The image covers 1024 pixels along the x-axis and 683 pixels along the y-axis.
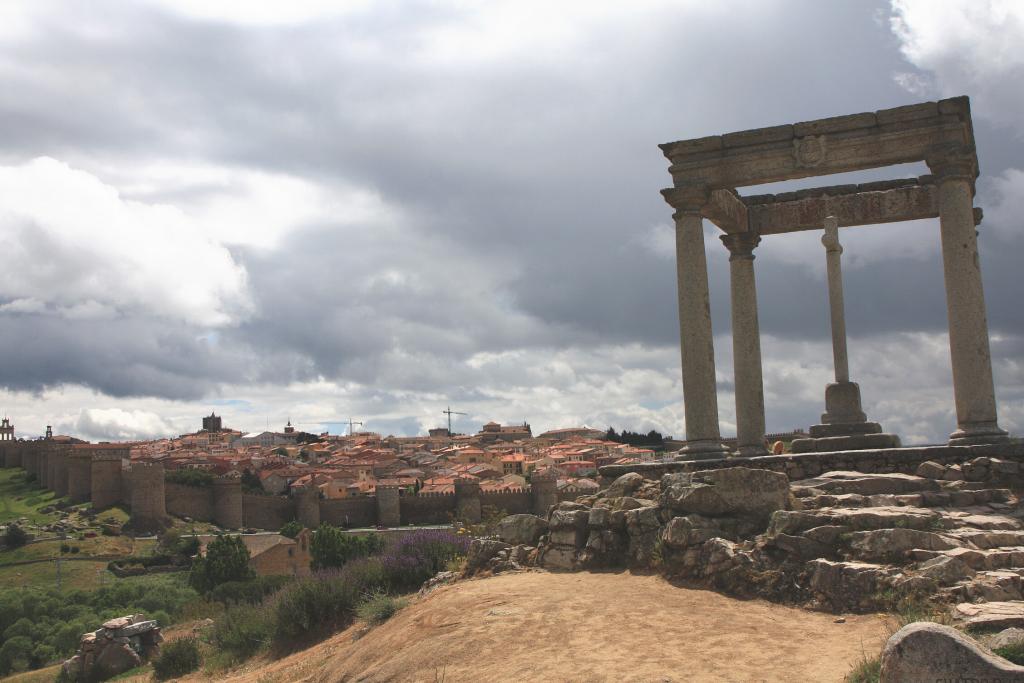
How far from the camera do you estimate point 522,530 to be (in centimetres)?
1373

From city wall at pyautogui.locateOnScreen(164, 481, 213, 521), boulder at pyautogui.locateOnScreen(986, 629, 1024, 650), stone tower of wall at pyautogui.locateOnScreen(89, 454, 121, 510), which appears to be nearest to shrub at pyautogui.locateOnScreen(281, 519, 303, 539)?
city wall at pyautogui.locateOnScreen(164, 481, 213, 521)

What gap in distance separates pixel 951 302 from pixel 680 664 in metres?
8.53

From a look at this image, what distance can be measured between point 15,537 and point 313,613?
220 ft

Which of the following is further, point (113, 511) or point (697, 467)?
point (113, 511)

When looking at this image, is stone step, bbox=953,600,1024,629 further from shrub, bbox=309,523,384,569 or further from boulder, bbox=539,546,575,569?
shrub, bbox=309,523,384,569

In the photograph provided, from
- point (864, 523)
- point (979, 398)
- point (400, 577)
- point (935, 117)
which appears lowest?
point (400, 577)

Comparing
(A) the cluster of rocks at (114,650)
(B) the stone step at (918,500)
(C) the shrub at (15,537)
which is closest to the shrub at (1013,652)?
Result: (B) the stone step at (918,500)

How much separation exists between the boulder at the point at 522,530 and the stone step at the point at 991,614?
6368 millimetres

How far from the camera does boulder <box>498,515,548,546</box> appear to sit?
13633 millimetres

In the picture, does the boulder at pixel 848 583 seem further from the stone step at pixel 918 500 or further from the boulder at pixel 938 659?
the boulder at pixel 938 659

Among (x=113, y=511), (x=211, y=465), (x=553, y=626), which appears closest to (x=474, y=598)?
(x=553, y=626)

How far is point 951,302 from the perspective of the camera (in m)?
14.1

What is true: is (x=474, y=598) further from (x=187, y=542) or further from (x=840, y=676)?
(x=187, y=542)

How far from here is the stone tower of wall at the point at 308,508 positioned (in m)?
81.6
